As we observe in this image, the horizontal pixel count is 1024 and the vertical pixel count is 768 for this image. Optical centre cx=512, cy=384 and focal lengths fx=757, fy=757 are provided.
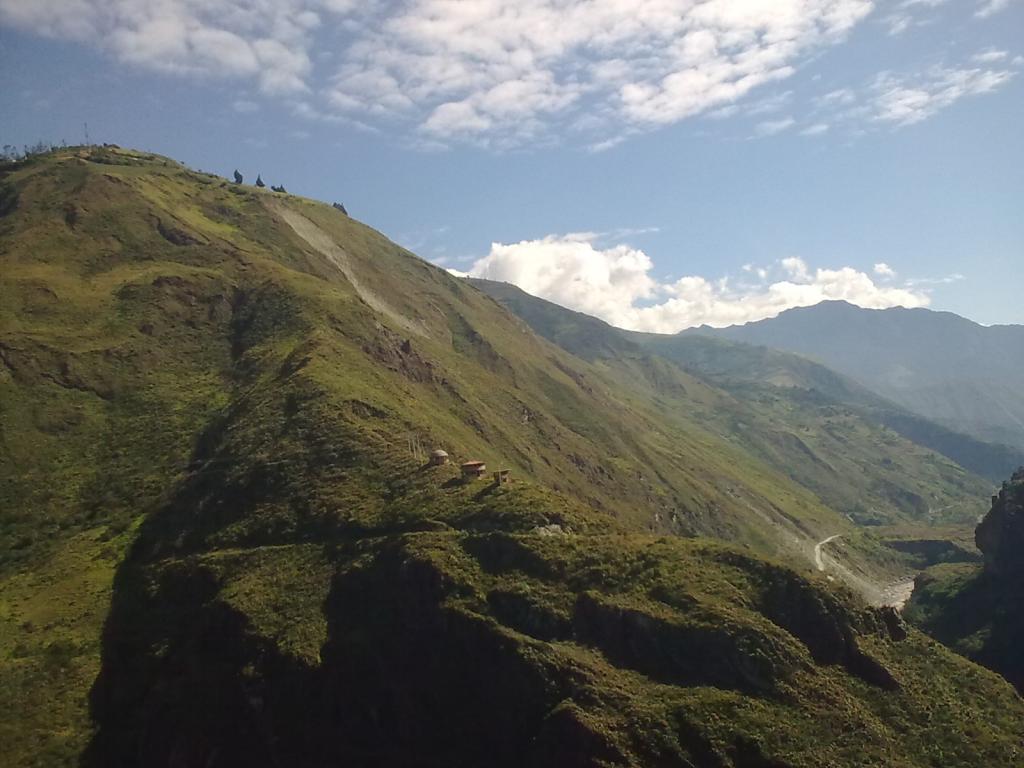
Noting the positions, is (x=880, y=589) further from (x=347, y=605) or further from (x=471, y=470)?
(x=347, y=605)

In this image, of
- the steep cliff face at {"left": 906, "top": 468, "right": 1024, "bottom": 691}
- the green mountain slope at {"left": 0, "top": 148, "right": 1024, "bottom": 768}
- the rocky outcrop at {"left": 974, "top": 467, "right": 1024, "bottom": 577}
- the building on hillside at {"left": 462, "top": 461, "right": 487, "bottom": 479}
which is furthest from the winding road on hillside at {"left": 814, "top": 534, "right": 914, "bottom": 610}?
the building on hillside at {"left": 462, "top": 461, "right": 487, "bottom": 479}

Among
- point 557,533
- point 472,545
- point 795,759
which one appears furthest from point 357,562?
point 795,759

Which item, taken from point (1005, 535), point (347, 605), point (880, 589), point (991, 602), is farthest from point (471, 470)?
point (880, 589)

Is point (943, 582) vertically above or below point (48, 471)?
below

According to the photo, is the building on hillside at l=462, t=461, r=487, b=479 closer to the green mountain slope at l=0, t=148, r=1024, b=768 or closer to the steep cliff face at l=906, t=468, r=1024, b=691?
the green mountain slope at l=0, t=148, r=1024, b=768

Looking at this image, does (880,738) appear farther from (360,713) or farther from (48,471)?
(48,471)

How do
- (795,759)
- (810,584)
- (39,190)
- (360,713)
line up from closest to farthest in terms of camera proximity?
(795,759) → (360,713) → (810,584) → (39,190)
